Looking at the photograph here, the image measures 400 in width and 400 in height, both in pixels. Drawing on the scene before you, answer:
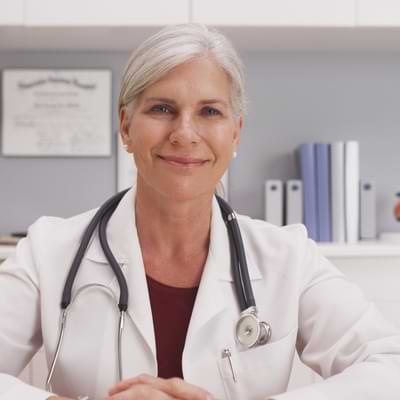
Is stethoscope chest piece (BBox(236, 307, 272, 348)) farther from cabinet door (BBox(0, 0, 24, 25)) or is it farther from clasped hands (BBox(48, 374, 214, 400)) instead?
cabinet door (BBox(0, 0, 24, 25))

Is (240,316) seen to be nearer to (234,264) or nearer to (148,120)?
(234,264)

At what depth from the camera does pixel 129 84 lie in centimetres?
124

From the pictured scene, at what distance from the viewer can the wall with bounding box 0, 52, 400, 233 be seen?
2686 mm

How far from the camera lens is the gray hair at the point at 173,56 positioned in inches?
46.8

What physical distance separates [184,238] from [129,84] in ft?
1.09

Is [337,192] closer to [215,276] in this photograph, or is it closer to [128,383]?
[215,276]

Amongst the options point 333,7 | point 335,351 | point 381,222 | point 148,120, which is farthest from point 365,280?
point 148,120

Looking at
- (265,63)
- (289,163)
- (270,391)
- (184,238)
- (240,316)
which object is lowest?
(270,391)

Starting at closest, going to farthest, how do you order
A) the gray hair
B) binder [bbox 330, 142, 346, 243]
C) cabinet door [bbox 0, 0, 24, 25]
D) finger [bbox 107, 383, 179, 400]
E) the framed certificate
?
finger [bbox 107, 383, 179, 400] < the gray hair < cabinet door [bbox 0, 0, 24, 25] < binder [bbox 330, 142, 346, 243] < the framed certificate

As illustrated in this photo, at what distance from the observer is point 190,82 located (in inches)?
47.8

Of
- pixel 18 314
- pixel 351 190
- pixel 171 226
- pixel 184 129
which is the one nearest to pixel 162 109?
pixel 184 129

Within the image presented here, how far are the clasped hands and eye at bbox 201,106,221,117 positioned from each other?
0.49 metres

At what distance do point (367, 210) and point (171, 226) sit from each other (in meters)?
1.37

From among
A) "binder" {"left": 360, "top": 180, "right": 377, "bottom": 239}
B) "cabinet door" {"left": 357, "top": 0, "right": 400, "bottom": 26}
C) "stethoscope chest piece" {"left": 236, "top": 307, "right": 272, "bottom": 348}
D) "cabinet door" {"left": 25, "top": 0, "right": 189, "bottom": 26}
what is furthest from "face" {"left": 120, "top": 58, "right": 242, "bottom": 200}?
"binder" {"left": 360, "top": 180, "right": 377, "bottom": 239}
